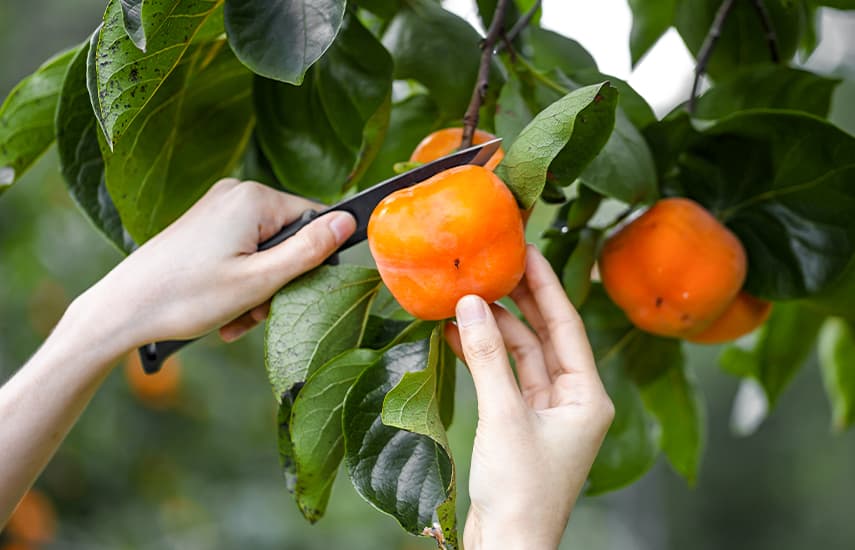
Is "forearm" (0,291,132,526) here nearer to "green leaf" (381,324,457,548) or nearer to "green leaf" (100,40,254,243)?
"green leaf" (100,40,254,243)

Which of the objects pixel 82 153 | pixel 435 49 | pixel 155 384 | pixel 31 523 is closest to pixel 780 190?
pixel 435 49

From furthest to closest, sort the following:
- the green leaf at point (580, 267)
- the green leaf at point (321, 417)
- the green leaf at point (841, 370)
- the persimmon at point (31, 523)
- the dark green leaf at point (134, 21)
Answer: the persimmon at point (31, 523) → the green leaf at point (841, 370) → the green leaf at point (580, 267) → the green leaf at point (321, 417) → the dark green leaf at point (134, 21)

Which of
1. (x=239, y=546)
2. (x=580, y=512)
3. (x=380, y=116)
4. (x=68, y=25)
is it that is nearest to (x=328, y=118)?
(x=380, y=116)

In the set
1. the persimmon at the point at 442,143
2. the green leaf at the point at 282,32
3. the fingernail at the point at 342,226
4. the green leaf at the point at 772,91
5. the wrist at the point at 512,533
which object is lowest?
the wrist at the point at 512,533

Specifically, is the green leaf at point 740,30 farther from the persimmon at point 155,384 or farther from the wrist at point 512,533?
the persimmon at point 155,384

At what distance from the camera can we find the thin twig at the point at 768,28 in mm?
787

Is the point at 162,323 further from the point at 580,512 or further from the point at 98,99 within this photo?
the point at 580,512

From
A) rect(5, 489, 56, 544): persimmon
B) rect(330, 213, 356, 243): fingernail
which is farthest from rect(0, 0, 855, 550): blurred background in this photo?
rect(330, 213, 356, 243): fingernail

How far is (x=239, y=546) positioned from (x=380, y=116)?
7.15 ft

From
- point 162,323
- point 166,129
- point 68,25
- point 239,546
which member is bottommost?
point 239,546

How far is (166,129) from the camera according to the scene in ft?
2.22

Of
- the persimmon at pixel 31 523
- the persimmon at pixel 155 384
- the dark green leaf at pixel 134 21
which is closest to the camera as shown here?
the dark green leaf at pixel 134 21

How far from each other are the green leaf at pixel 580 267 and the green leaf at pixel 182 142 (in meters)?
0.29

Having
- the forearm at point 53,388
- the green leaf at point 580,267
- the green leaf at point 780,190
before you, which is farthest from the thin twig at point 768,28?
the forearm at point 53,388
